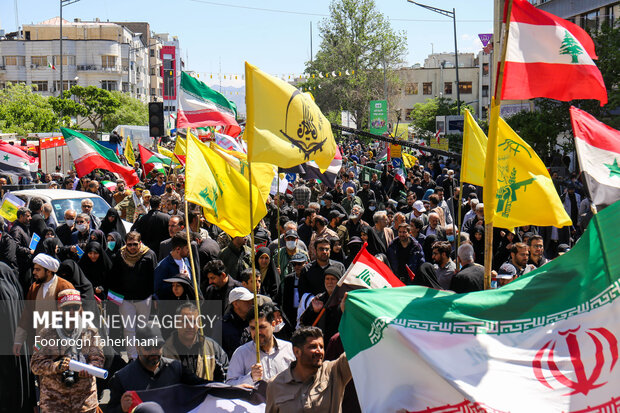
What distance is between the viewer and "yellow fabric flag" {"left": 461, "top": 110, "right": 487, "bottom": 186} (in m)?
9.35

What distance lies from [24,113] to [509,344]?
5330cm

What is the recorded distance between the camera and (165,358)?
5.82 metres

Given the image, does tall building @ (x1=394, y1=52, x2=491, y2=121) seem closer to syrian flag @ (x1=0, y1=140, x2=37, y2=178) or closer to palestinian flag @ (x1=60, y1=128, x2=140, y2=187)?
syrian flag @ (x1=0, y1=140, x2=37, y2=178)

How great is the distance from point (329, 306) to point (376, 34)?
63.2 metres

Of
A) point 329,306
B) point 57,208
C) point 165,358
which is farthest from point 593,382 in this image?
point 57,208

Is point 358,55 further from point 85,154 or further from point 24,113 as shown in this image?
point 85,154

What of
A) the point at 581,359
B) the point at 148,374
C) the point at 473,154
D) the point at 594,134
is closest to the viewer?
the point at 581,359

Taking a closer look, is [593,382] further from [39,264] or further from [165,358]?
[39,264]

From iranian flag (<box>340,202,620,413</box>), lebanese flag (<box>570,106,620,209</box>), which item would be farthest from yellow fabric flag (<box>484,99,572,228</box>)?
iranian flag (<box>340,202,620,413</box>)

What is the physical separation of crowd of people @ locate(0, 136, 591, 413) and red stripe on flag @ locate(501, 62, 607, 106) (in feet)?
7.33

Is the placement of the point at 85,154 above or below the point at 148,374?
above

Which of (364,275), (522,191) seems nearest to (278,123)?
(364,275)

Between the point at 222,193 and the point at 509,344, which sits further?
the point at 222,193

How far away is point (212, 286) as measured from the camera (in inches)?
320
